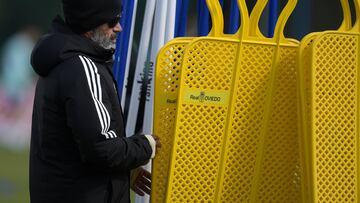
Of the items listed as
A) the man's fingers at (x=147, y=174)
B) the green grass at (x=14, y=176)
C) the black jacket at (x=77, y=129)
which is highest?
the black jacket at (x=77, y=129)

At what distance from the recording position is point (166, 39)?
8.87ft

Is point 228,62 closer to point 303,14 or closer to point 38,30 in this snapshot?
point 303,14

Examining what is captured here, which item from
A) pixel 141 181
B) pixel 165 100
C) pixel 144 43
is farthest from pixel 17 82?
pixel 165 100

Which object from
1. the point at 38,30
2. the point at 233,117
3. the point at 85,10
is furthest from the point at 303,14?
the point at 38,30

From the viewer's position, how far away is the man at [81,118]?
208cm

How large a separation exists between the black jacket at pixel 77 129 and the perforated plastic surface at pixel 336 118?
58 centimetres

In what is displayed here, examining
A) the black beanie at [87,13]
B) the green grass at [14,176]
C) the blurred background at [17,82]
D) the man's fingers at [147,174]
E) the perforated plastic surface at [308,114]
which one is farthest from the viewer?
the blurred background at [17,82]

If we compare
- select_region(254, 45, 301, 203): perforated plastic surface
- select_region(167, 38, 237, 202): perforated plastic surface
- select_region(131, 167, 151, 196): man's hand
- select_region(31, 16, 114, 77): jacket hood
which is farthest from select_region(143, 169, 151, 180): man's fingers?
select_region(31, 16, 114, 77): jacket hood

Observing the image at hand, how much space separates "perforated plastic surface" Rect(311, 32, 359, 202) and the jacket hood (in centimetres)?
71

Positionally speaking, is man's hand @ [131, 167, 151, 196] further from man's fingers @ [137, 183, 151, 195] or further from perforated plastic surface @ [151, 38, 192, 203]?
perforated plastic surface @ [151, 38, 192, 203]

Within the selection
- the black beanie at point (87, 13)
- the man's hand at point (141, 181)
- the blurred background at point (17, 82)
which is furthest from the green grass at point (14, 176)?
the black beanie at point (87, 13)

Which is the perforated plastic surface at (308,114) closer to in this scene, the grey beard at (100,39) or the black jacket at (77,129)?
the black jacket at (77,129)

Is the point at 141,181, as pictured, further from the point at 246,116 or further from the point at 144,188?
the point at 246,116

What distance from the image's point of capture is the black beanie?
219 centimetres
